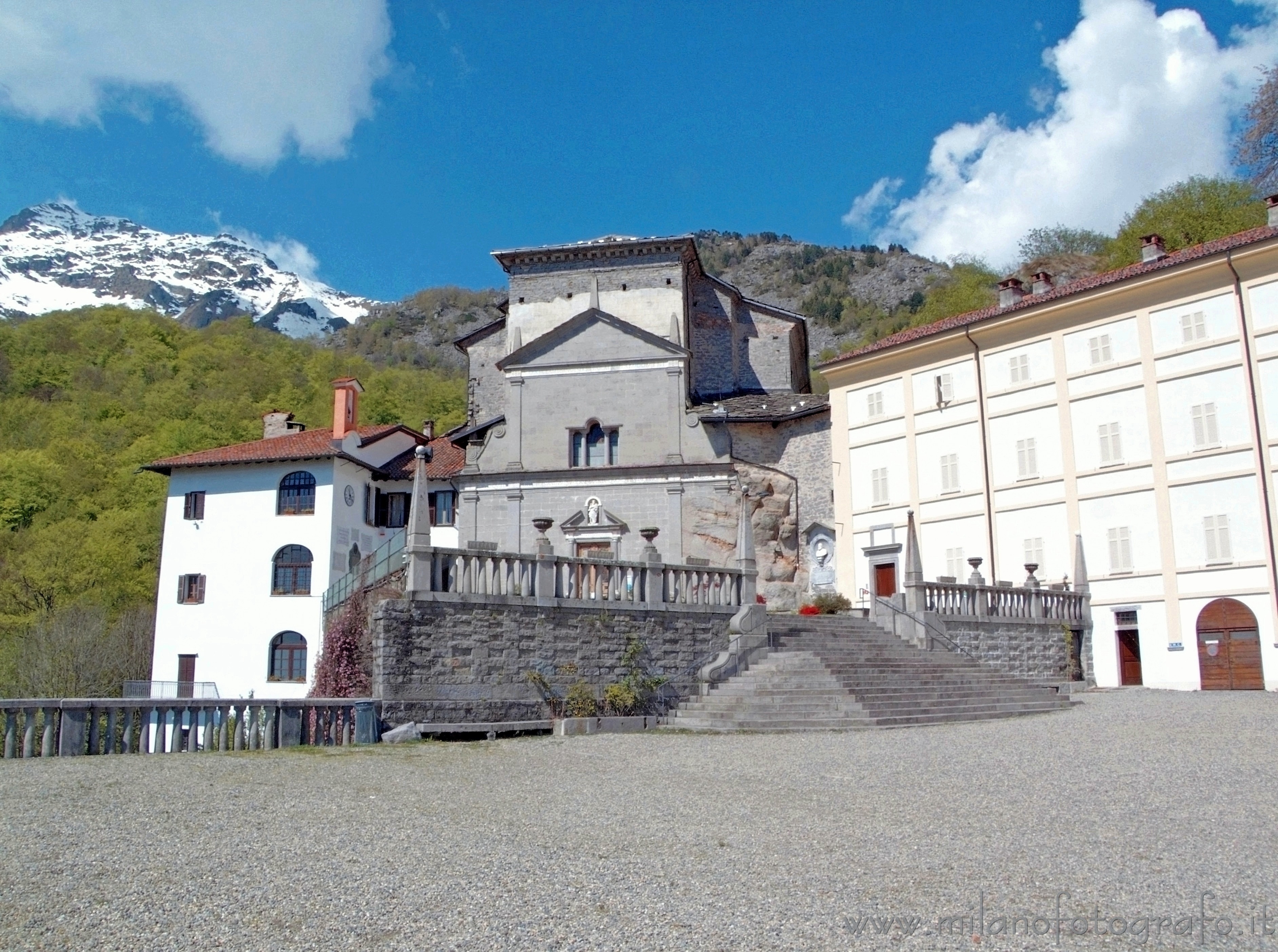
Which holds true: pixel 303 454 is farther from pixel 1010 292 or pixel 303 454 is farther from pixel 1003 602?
pixel 1010 292

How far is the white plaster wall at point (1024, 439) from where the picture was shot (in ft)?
101

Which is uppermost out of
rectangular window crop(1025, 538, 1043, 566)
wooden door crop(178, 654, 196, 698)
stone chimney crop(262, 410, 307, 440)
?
stone chimney crop(262, 410, 307, 440)

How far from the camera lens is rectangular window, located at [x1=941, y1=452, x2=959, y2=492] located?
32625 millimetres

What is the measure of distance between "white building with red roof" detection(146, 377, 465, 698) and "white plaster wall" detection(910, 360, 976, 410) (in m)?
16.8

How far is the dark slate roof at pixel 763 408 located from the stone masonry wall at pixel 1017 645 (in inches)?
466

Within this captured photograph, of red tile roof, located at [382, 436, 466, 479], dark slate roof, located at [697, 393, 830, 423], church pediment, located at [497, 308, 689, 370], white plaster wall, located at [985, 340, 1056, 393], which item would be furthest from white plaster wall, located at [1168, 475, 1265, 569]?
red tile roof, located at [382, 436, 466, 479]

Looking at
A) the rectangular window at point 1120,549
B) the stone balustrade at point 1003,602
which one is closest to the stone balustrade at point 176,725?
the stone balustrade at point 1003,602

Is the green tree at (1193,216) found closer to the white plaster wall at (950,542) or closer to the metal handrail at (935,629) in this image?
the white plaster wall at (950,542)

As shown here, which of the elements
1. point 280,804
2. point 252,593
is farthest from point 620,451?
point 280,804

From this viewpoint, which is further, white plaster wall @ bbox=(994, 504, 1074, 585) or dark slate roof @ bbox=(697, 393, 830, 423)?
dark slate roof @ bbox=(697, 393, 830, 423)

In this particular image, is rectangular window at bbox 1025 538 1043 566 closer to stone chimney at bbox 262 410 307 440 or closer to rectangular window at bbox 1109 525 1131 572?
rectangular window at bbox 1109 525 1131 572

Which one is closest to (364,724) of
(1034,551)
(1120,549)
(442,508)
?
(1034,551)

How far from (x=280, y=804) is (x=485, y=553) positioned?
866cm

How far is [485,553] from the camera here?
57.1 feet
